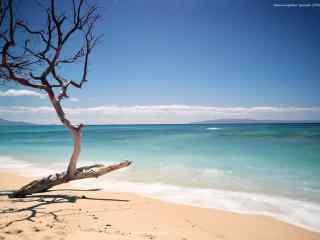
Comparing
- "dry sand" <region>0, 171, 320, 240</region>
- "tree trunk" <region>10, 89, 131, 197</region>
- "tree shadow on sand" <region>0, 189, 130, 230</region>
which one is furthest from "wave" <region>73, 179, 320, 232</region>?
"tree shadow on sand" <region>0, 189, 130, 230</region>

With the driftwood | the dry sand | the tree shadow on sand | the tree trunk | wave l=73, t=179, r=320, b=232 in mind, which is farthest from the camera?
the tree trunk

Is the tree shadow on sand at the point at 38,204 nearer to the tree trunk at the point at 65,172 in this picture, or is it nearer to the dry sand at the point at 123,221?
the dry sand at the point at 123,221

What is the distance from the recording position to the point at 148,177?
9203 mm

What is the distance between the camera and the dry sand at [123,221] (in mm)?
3465

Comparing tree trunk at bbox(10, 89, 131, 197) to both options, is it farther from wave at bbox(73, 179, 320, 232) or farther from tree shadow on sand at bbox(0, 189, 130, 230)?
wave at bbox(73, 179, 320, 232)

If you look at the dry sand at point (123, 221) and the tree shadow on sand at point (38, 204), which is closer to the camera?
the dry sand at point (123, 221)

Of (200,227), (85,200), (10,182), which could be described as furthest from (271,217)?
(10,182)

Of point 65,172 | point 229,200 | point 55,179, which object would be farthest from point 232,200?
point 55,179

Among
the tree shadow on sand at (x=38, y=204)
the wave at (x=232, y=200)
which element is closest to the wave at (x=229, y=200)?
the wave at (x=232, y=200)

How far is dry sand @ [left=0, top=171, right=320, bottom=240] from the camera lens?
3465 mm

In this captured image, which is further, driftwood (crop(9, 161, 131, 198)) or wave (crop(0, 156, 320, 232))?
driftwood (crop(9, 161, 131, 198))

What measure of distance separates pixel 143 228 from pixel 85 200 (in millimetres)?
2269

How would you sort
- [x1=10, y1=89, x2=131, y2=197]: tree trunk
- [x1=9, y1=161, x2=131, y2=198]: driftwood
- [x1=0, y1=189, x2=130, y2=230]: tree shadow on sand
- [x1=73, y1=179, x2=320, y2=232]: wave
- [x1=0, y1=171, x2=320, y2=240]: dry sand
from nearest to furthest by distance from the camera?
[x1=0, y1=171, x2=320, y2=240]: dry sand
[x1=0, y1=189, x2=130, y2=230]: tree shadow on sand
[x1=73, y1=179, x2=320, y2=232]: wave
[x1=9, y1=161, x2=131, y2=198]: driftwood
[x1=10, y1=89, x2=131, y2=197]: tree trunk

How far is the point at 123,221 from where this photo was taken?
4.08 metres
